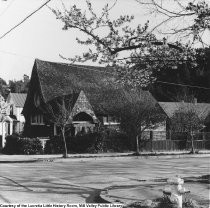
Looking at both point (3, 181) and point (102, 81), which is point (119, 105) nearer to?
point (102, 81)

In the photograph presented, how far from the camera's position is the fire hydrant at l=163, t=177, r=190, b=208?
8.09 meters

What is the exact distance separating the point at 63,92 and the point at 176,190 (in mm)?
31140

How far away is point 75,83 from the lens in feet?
135

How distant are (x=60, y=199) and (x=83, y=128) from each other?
23.8m

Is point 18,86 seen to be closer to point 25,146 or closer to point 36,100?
point 36,100

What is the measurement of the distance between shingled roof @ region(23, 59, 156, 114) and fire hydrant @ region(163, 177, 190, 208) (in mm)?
29105

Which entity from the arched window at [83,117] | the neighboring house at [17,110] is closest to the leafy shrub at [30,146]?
the arched window at [83,117]

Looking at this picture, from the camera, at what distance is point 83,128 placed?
113 feet

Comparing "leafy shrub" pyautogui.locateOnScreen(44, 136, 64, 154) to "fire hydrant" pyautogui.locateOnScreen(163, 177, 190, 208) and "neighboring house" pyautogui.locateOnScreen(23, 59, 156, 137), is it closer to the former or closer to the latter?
"neighboring house" pyautogui.locateOnScreen(23, 59, 156, 137)

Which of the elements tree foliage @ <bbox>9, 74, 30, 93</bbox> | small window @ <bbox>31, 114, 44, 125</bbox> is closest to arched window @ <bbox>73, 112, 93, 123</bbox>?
small window @ <bbox>31, 114, 44, 125</bbox>

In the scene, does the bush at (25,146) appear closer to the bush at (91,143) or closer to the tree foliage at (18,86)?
the bush at (91,143)

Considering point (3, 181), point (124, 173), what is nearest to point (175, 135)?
point (124, 173)

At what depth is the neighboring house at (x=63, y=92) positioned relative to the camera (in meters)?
37.0

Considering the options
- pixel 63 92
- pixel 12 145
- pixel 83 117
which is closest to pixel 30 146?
pixel 12 145
